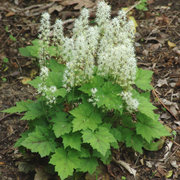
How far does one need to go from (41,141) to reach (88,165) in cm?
89

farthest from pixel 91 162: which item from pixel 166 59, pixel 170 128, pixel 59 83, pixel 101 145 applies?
pixel 166 59

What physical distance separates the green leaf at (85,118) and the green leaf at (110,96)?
0.97 feet

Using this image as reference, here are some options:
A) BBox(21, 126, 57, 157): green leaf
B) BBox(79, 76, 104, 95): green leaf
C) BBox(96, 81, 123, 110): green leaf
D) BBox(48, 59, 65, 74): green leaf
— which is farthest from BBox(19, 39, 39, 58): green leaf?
BBox(96, 81, 123, 110): green leaf

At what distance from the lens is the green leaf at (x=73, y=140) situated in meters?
3.11

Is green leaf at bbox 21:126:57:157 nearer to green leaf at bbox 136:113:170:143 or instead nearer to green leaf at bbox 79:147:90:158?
green leaf at bbox 79:147:90:158

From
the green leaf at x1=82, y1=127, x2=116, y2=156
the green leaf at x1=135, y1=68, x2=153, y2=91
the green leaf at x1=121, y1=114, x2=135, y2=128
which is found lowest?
the green leaf at x1=121, y1=114, x2=135, y2=128

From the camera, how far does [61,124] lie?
127 inches

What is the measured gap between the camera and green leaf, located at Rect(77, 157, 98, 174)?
3357 mm

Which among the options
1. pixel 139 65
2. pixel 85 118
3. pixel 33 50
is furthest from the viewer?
pixel 139 65

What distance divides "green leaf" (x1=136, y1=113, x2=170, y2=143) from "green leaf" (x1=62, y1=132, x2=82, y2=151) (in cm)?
110

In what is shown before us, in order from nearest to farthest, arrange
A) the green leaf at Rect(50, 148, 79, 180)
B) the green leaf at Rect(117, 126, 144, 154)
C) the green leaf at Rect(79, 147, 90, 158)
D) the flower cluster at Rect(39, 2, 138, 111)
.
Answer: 1. the flower cluster at Rect(39, 2, 138, 111)
2. the green leaf at Rect(50, 148, 79, 180)
3. the green leaf at Rect(79, 147, 90, 158)
4. the green leaf at Rect(117, 126, 144, 154)

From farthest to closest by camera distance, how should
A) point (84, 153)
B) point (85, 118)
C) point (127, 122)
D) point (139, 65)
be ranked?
point (139, 65) < point (127, 122) < point (84, 153) < point (85, 118)

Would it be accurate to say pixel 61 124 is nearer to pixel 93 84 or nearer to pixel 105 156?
pixel 93 84

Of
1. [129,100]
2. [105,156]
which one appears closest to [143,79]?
[129,100]
